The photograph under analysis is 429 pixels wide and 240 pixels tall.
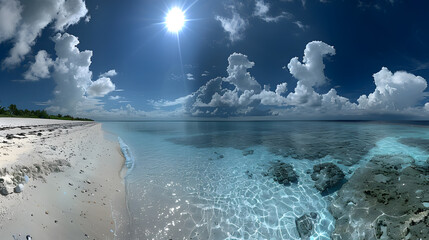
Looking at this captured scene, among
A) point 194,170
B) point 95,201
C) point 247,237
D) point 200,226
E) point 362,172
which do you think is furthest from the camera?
point 194,170

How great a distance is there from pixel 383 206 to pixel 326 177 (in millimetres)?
3684

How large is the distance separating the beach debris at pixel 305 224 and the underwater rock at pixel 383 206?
0.86 m

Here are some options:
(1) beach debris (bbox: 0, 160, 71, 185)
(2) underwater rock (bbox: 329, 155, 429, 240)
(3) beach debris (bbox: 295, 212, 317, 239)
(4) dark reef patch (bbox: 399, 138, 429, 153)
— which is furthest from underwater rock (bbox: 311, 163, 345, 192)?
(4) dark reef patch (bbox: 399, 138, 429, 153)

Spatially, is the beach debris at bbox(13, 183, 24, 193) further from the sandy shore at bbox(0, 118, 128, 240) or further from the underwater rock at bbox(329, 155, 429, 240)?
the underwater rock at bbox(329, 155, 429, 240)

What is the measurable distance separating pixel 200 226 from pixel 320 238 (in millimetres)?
5282

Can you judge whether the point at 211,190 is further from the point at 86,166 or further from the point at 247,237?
the point at 86,166

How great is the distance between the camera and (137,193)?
991 cm

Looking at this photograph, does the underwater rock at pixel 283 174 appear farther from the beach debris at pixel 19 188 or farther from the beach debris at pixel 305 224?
the beach debris at pixel 19 188

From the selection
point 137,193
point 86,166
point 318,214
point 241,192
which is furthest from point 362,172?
point 86,166

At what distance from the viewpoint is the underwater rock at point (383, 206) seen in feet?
19.9

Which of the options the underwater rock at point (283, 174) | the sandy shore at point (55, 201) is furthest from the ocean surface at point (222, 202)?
the sandy shore at point (55, 201)

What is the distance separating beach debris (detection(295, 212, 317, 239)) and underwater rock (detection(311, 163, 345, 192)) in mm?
3029

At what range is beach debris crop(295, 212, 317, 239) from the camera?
707cm

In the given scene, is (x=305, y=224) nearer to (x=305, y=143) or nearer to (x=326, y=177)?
(x=326, y=177)
